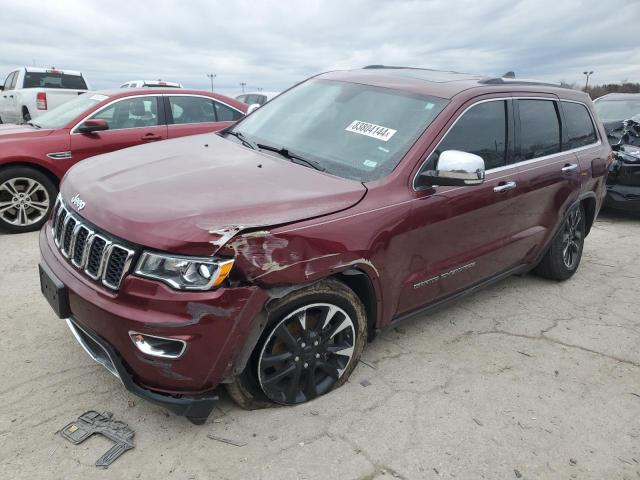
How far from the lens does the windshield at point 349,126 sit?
9.73ft

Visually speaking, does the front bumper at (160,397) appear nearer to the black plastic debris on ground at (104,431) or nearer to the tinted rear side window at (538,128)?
the black plastic debris on ground at (104,431)

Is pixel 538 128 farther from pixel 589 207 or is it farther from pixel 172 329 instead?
pixel 172 329

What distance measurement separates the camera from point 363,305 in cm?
286

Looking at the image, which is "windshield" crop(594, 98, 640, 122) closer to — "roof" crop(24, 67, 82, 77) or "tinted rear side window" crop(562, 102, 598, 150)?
"tinted rear side window" crop(562, 102, 598, 150)

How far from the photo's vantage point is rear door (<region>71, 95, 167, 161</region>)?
5.91 meters

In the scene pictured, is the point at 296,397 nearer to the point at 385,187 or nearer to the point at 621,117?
the point at 385,187

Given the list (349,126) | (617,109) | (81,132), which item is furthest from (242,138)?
(617,109)

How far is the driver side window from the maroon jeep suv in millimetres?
2867

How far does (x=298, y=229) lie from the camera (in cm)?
237

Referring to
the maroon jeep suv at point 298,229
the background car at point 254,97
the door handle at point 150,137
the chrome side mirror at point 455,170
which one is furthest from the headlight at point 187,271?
the background car at point 254,97

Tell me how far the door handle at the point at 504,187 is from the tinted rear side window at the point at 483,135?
0.45 ft

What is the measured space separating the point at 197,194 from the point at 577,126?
142 inches

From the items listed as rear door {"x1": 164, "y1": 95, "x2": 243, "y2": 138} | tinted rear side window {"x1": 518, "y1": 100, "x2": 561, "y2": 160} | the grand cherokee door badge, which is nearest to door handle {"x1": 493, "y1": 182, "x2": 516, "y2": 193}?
tinted rear side window {"x1": 518, "y1": 100, "x2": 561, "y2": 160}

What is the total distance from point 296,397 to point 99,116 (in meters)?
4.82
